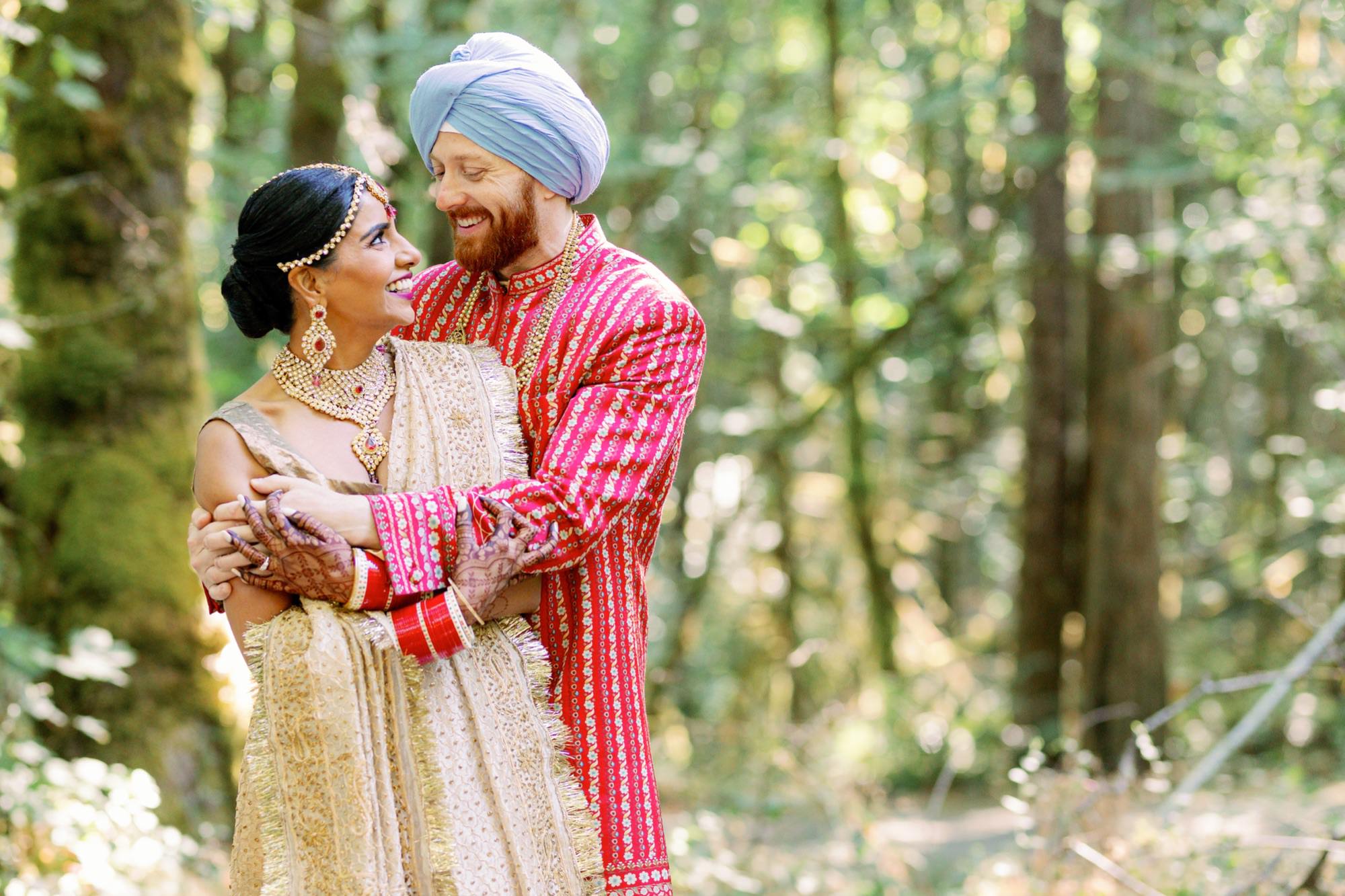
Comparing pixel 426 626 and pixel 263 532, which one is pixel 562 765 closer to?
pixel 426 626

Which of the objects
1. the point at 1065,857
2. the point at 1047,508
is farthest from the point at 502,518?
the point at 1047,508

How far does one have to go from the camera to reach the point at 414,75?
754cm

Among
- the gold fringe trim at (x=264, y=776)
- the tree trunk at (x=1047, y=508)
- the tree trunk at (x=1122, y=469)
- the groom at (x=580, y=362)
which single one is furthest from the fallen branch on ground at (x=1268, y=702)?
the tree trunk at (x=1047, y=508)

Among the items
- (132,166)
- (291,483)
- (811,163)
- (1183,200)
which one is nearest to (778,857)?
(132,166)

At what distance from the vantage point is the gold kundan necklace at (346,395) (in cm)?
248

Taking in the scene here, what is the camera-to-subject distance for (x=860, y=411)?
35.3 feet

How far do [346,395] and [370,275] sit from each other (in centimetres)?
22

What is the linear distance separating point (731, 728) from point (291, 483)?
8365mm

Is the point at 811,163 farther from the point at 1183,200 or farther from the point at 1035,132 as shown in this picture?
the point at 1183,200

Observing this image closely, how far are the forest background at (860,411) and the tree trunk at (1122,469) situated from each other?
3 cm

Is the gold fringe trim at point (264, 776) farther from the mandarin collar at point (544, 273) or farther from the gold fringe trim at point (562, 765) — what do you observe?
the mandarin collar at point (544, 273)

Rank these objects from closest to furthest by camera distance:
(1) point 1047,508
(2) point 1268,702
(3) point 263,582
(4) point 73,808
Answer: (3) point 263,582, (4) point 73,808, (2) point 1268,702, (1) point 1047,508

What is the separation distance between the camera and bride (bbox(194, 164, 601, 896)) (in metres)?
2.35

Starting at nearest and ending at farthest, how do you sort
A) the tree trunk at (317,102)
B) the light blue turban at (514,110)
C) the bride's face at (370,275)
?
the bride's face at (370,275)
the light blue turban at (514,110)
the tree trunk at (317,102)
